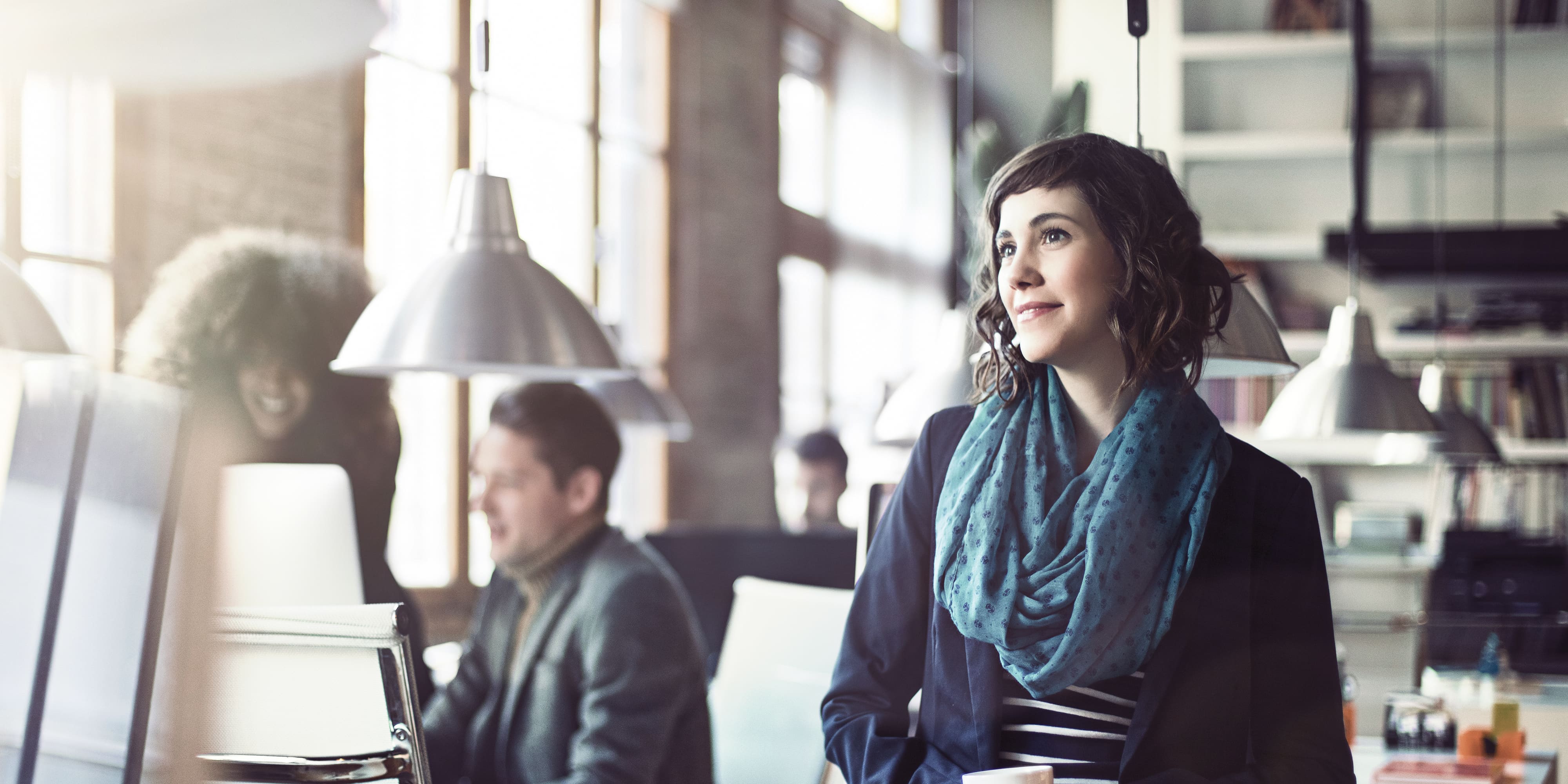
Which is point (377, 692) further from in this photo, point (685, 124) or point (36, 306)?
point (685, 124)

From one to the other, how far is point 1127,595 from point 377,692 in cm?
58

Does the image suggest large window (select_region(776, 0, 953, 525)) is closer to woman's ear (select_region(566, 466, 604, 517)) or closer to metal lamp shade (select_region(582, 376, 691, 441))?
metal lamp shade (select_region(582, 376, 691, 441))

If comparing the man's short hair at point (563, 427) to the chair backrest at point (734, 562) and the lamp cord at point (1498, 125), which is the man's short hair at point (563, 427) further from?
the lamp cord at point (1498, 125)

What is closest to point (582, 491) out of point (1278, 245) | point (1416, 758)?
point (1416, 758)

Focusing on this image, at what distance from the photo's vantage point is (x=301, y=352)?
224 centimetres

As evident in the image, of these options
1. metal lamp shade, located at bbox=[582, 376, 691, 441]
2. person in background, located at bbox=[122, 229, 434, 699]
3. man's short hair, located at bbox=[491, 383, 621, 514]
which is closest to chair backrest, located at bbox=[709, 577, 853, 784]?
man's short hair, located at bbox=[491, 383, 621, 514]

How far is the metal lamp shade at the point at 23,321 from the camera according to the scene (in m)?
0.88

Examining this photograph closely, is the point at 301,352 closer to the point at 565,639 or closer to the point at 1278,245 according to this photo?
the point at 565,639

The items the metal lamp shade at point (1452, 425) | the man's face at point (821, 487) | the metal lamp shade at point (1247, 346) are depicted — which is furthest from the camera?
the man's face at point (821, 487)

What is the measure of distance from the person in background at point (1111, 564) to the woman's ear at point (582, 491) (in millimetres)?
1033

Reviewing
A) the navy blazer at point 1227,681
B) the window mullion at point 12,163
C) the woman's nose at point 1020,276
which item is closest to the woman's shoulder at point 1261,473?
the navy blazer at point 1227,681

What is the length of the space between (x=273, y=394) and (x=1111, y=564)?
1109 millimetres

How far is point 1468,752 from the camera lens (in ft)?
7.57

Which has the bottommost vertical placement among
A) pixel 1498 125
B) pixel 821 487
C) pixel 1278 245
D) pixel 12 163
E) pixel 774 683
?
pixel 774 683
